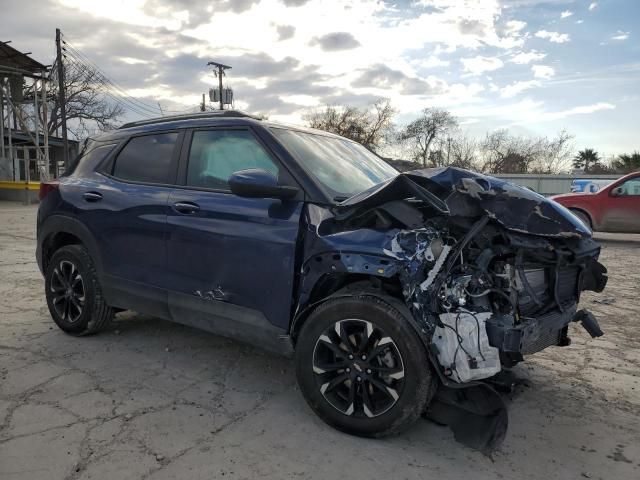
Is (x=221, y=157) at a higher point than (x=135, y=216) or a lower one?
higher

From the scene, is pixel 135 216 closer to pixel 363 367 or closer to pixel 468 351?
pixel 363 367

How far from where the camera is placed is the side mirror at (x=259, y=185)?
3100mm

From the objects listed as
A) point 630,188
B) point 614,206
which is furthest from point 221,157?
point 630,188

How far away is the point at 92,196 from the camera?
4.27m

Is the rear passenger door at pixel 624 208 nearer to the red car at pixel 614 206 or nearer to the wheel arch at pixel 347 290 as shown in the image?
the red car at pixel 614 206

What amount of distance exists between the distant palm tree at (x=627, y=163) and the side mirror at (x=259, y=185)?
1556 inches

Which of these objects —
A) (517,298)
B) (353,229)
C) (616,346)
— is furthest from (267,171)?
(616,346)

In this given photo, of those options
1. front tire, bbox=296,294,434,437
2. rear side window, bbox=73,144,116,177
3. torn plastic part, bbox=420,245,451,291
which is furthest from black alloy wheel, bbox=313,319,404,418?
rear side window, bbox=73,144,116,177

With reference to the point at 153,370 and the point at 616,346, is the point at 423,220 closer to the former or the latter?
the point at 153,370

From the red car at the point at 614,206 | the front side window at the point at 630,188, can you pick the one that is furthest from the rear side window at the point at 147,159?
the front side window at the point at 630,188

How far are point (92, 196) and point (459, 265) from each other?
309 cm

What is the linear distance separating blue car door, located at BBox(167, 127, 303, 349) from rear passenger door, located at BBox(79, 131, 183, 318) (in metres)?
0.13

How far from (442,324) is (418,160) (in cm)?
4735

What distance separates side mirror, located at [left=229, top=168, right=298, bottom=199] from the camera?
3.10 metres
